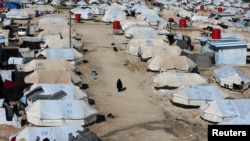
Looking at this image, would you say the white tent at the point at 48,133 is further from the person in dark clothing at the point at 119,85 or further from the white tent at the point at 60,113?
the person in dark clothing at the point at 119,85

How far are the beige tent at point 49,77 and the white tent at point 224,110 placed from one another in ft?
33.1

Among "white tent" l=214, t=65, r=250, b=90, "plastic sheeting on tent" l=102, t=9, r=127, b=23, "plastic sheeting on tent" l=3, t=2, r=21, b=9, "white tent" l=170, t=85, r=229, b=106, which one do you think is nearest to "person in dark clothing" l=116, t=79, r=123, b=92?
"white tent" l=170, t=85, r=229, b=106

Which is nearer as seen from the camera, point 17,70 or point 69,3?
point 17,70

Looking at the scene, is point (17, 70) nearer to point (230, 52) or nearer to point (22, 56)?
point (22, 56)

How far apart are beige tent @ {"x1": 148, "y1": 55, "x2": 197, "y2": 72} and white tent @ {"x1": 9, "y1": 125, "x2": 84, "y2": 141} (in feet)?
55.7

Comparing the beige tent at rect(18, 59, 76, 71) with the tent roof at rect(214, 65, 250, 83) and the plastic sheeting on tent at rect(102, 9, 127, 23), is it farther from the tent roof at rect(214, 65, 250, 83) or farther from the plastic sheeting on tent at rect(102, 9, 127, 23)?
the plastic sheeting on tent at rect(102, 9, 127, 23)

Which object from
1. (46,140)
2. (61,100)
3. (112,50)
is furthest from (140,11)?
(46,140)

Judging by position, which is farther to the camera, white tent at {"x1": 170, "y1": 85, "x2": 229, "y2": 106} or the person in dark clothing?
the person in dark clothing

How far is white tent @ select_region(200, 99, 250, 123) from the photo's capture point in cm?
3011

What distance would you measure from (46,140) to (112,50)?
1081 inches

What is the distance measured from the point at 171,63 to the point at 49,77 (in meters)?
11.7

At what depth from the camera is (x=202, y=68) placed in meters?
45.6

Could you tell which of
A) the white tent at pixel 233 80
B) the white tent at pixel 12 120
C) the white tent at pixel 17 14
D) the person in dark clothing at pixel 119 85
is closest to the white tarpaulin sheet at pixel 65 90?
the white tent at pixel 12 120

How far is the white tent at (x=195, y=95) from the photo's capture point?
33.1m
